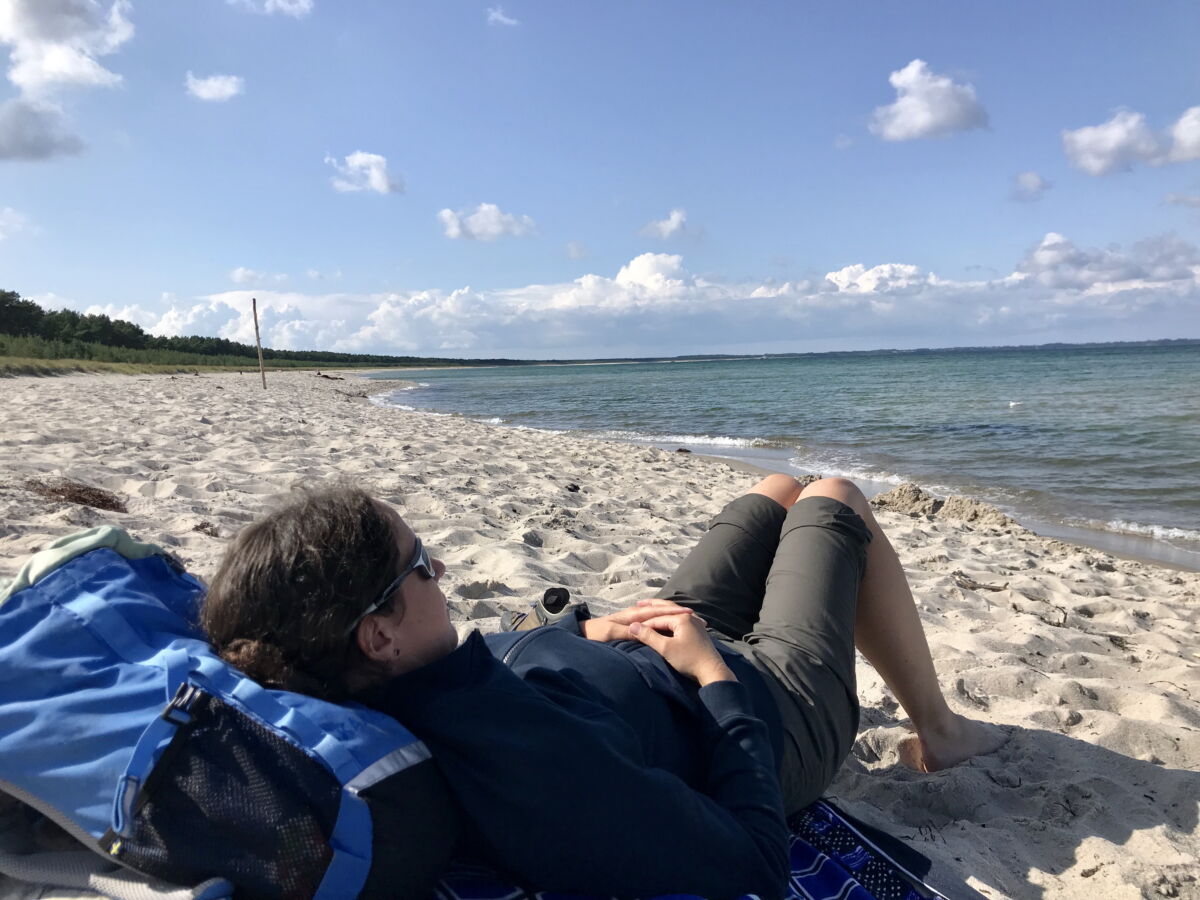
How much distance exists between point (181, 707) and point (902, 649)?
2.11m

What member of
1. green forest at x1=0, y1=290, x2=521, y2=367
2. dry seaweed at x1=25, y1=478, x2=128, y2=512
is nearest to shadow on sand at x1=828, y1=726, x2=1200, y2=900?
dry seaweed at x1=25, y1=478, x2=128, y2=512

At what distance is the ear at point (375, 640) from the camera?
1327mm

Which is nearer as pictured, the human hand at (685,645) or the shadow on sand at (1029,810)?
the human hand at (685,645)

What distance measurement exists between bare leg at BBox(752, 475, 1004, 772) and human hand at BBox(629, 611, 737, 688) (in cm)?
88

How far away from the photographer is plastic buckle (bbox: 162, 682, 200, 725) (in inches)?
47.2

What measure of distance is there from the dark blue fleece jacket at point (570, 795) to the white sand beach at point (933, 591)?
694mm

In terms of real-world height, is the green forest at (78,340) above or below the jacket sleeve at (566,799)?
above

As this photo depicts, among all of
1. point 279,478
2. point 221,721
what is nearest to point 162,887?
point 221,721

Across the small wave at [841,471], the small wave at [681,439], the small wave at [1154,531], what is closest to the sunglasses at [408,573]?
the small wave at [1154,531]

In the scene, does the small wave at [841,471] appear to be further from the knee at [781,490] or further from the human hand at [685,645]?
the human hand at [685,645]

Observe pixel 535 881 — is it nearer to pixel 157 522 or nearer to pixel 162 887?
pixel 162 887

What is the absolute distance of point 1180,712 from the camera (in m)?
2.92

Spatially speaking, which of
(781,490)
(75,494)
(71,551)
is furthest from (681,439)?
(71,551)

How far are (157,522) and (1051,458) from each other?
35.5 ft
